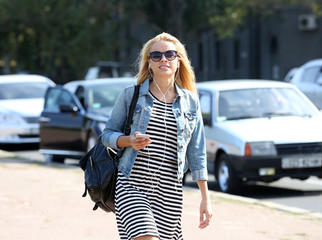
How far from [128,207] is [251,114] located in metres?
6.77

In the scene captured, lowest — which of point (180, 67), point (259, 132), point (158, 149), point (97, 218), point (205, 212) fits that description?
point (97, 218)

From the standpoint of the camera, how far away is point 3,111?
1839 cm

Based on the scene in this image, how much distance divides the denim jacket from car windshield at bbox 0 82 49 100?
1490cm

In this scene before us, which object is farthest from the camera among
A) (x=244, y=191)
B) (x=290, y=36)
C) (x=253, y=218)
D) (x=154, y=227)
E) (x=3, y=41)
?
(x=3, y=41)

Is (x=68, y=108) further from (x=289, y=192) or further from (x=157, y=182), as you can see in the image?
(x=157, y=182)

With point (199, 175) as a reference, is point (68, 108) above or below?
below

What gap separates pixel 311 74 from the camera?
53.6 ft

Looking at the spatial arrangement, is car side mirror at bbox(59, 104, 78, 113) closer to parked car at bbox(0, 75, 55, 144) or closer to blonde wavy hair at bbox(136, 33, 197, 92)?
parked car at bbox(0, 75, 55, 144)

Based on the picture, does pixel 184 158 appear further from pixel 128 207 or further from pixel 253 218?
pixel 253 218

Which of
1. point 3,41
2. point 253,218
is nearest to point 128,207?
point 253,218

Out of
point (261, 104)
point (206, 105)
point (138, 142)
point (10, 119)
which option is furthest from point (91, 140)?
point (138, 142)

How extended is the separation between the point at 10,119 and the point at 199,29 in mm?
22047

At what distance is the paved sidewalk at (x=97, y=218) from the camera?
7094 mm

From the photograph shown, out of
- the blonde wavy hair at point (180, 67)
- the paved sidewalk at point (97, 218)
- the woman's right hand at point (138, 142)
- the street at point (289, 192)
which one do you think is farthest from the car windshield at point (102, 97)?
the woman's right hand at point (138, 142)
